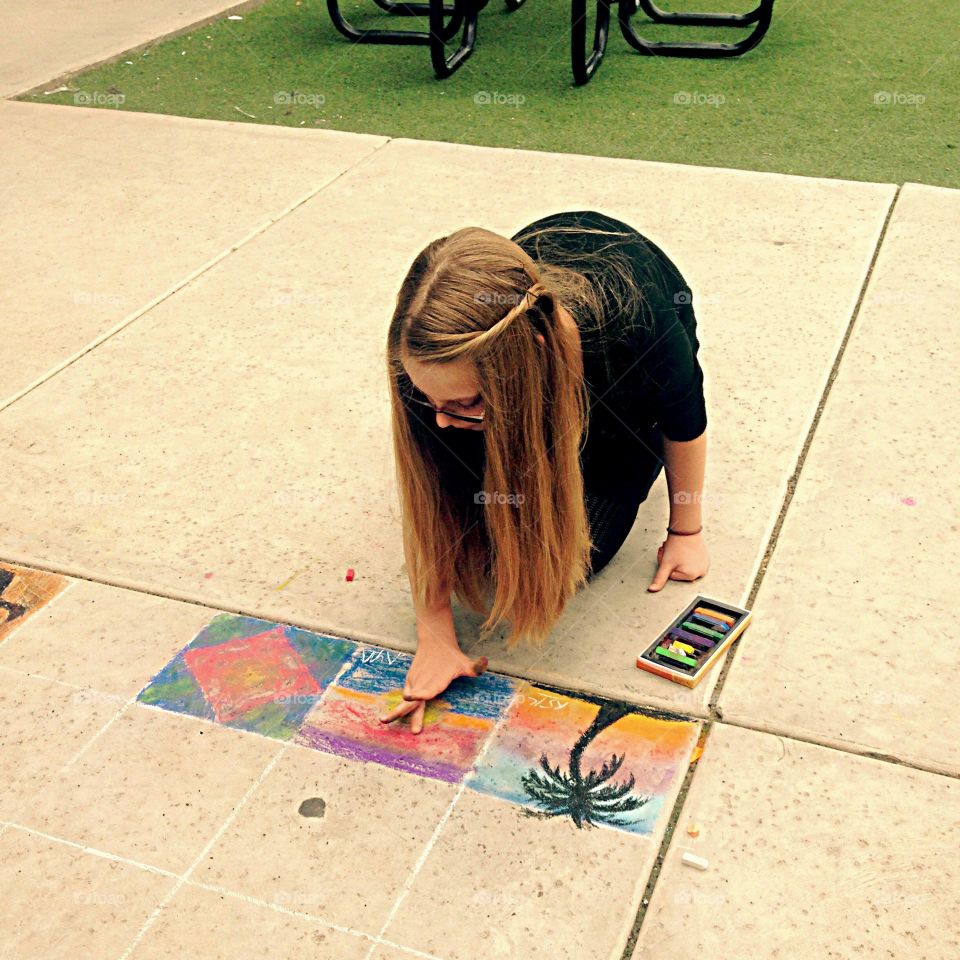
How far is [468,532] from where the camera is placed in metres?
2.27

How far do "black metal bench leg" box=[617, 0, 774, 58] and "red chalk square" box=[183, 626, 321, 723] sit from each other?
442cm

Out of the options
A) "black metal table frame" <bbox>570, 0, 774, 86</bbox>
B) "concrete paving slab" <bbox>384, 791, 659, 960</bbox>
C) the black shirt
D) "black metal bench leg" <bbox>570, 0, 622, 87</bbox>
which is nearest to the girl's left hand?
the black shirt

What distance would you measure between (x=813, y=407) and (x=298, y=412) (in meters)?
1.40

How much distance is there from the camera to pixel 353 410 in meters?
3.20

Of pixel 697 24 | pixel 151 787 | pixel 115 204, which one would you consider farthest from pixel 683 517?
pixel 697 24

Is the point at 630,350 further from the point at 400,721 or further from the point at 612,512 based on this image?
the point at 400,721

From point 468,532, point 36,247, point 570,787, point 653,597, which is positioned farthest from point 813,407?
point 36,247

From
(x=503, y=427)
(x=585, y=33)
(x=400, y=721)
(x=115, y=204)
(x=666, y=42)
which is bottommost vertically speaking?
(x=400, y=721)

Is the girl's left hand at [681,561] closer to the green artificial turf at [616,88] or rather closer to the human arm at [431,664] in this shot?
the human arm at [431,664]

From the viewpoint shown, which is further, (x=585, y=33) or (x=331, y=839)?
(x=585, y=33)

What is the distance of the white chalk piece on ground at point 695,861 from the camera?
1889 mm

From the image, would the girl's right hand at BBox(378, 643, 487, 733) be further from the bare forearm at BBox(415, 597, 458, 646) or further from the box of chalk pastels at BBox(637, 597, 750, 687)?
the box of chalk pastels at BBox(637, 597, 750, 687)

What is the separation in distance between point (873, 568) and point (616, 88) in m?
3.65

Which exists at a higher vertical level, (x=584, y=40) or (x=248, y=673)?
(x=584, y=40)
